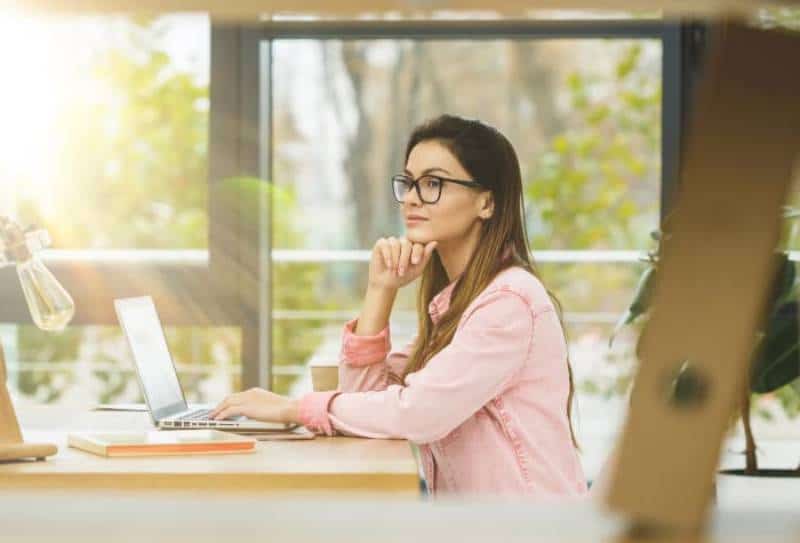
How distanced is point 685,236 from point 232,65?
3.53m

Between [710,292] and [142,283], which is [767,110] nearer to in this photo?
[710,292]

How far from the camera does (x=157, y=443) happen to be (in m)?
1.75

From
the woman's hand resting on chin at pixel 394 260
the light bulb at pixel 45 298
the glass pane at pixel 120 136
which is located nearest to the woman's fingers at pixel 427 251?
the woman's hand resting on chin at pixel 394 260

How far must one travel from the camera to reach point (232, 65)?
3891 millimetres

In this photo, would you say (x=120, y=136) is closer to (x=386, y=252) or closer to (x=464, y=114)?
(x=464, y=114)

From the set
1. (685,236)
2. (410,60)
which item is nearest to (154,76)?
(410,60)

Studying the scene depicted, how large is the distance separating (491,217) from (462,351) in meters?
0.41

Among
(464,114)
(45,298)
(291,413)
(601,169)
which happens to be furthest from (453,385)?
(464,114)

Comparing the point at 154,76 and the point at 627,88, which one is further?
the point at 627,88

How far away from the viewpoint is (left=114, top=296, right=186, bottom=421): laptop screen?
2.14 meters

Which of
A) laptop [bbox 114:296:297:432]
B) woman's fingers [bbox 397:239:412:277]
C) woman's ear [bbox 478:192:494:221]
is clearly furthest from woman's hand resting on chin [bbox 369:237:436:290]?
laptop [bbox 114:296:297:432]

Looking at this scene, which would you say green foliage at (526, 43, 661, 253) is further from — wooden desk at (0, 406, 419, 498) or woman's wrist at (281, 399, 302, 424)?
wooden desk at (0, 406, 419, 498)

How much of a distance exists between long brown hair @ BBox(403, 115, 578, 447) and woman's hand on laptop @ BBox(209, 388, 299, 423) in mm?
319

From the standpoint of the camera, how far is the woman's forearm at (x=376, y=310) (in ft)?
7.43
